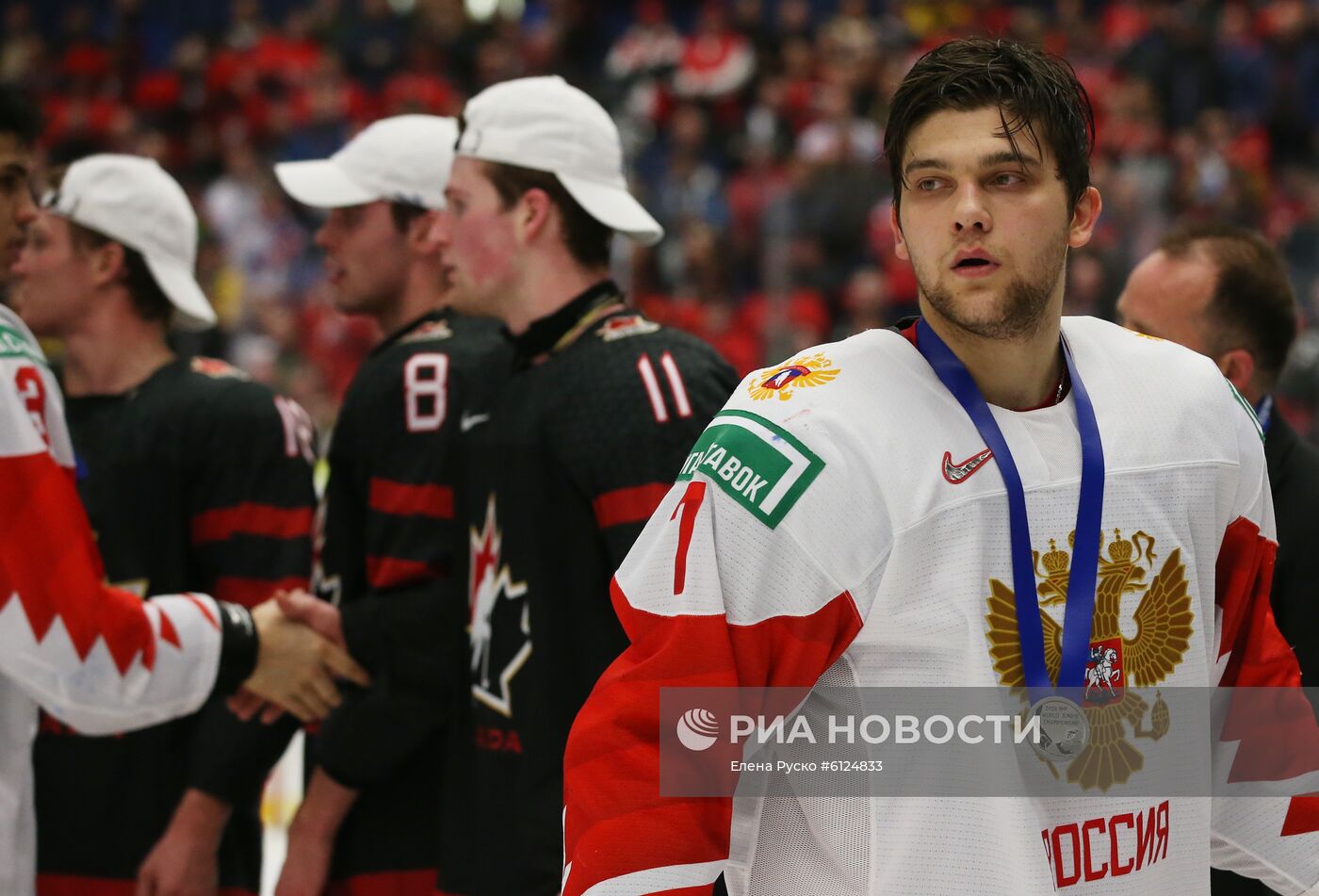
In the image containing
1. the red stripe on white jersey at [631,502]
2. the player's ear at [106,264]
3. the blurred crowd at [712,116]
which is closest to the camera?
the red stripe on white jersey at [631,502]

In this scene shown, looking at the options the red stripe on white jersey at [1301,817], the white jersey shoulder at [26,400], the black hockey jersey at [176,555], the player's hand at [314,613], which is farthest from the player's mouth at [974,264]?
→ the black hockey jersey at [176,555]

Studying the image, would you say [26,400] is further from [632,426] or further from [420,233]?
[420,233]

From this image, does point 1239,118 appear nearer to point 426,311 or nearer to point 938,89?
point 426,311

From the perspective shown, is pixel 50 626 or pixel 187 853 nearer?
pixel 50 626

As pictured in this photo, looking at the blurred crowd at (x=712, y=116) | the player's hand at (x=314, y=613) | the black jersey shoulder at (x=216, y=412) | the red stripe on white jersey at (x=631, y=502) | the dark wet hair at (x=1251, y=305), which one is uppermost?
the blurred crowd at (x=712, y=116)

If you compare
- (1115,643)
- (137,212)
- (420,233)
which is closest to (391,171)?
(420,233)

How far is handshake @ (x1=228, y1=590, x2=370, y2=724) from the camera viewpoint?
3143mm

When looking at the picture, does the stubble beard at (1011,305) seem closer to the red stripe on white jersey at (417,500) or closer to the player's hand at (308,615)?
the red stripe on white jersey at (417,500)

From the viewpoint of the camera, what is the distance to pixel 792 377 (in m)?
2.01

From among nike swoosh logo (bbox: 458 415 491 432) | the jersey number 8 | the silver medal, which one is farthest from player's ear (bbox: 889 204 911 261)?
the jersey number 8

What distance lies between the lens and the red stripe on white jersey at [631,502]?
2598mm

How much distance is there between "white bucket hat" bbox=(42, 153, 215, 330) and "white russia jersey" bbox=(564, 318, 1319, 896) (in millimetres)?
2060

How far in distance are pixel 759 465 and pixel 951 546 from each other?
0.25 m

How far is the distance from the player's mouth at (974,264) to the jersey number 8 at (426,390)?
1.45m
